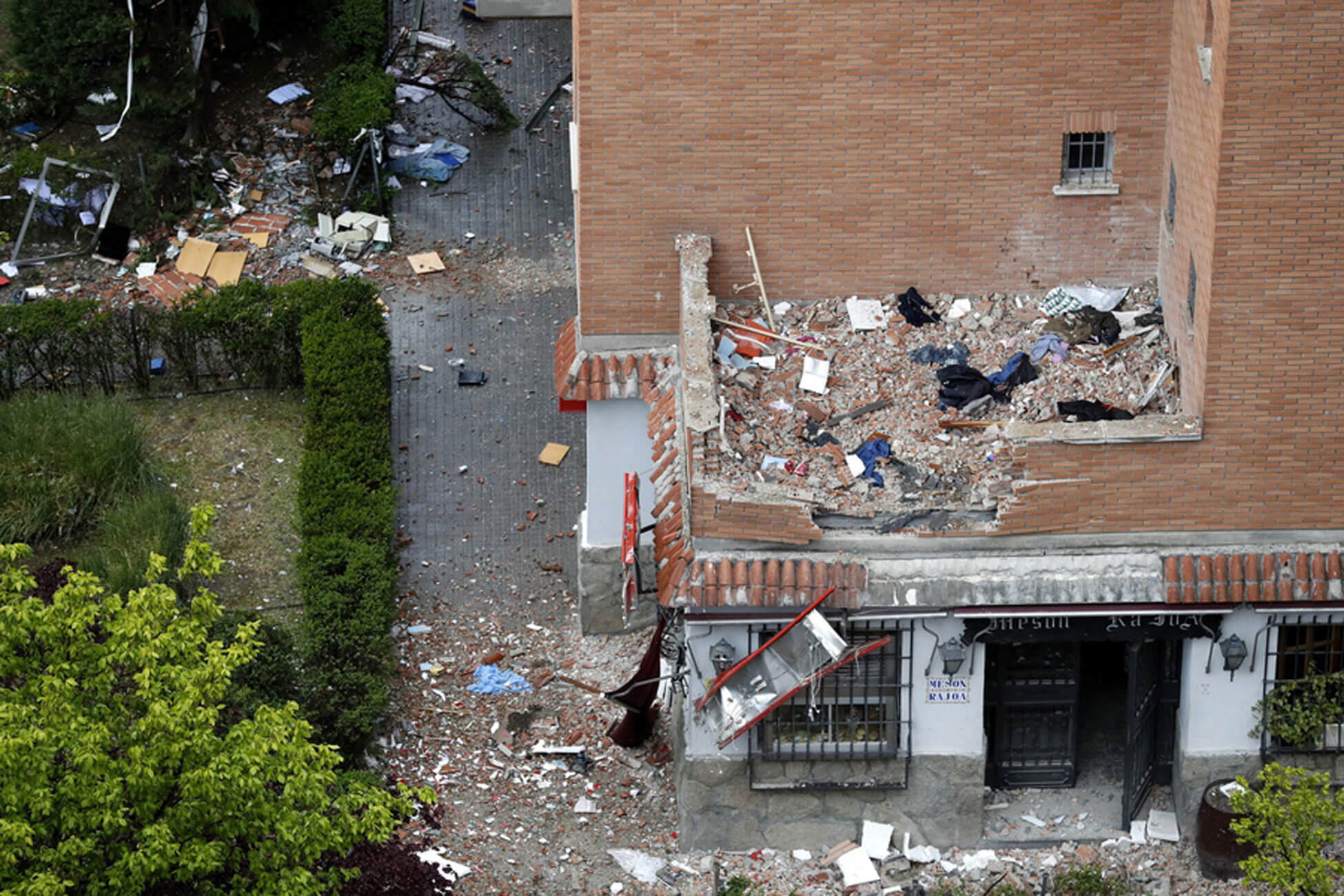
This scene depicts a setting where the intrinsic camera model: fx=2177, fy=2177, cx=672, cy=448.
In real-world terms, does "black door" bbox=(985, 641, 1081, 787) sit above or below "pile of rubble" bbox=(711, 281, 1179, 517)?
A: below

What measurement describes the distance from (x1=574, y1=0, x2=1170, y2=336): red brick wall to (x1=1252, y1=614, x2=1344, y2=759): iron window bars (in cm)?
478

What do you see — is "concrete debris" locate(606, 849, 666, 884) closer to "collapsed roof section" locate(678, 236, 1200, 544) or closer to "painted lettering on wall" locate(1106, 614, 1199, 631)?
"collapsed roof section" locate(678, 236, 1200, 544)

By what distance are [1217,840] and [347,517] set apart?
11278mm

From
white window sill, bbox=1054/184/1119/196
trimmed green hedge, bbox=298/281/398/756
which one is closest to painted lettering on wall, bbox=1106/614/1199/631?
white window sill, bbox=1054/184/1119/196

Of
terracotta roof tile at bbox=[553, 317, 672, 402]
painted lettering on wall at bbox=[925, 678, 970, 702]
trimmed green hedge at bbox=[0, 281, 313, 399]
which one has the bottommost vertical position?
painted lettering on wall at bbox=[925, 678, 970, 702]

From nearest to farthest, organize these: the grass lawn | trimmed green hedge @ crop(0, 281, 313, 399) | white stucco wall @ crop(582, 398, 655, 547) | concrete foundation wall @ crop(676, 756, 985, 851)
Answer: concrete foundation wall @ crop(676, 756, 985, 851), white stucco wall @ crop(582, 398, 655, 547), the grass lawn, trimmed green hedge @ crop(0, 281, 313, 399)

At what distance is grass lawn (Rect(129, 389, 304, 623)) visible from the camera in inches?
1115

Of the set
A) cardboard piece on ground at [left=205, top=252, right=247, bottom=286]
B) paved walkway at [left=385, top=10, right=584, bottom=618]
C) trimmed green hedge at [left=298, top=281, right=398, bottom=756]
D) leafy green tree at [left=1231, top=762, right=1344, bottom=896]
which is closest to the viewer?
leafy green tree at [left=1231, top=762, right=1344, bottom=896]

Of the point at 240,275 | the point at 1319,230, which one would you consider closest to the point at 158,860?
the point at 1319,230

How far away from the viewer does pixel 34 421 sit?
95.8 feet

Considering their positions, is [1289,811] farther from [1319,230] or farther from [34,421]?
[34,421]

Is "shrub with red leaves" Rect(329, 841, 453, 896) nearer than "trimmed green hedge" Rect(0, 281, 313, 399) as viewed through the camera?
Yes

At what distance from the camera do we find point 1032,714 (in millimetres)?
23875

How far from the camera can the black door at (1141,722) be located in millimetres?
22797
